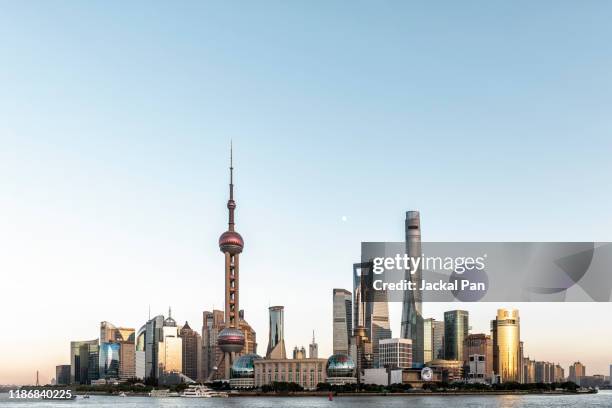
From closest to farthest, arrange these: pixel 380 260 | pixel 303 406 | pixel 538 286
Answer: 1. pixel 380 260
2. pixel 538 286
3. pixel 303 406

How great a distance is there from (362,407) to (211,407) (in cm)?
3511

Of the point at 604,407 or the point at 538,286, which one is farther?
the point at 604,407

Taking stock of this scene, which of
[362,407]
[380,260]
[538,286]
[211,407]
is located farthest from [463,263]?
[211,407]

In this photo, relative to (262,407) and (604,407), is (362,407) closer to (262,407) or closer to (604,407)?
(262,407)

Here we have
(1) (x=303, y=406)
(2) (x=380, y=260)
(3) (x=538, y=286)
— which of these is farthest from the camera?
(1) (x=303, y=406)

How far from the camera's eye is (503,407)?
192375mm

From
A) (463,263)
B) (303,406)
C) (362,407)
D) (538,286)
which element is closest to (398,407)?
(362,407)

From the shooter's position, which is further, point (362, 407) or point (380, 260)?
point (362, 407)

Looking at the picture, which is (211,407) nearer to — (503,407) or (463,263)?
(503,407)

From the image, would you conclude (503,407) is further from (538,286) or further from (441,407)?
(538,286)

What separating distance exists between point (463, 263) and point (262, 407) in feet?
291

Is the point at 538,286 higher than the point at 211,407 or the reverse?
higher

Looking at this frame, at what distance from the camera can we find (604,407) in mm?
198875

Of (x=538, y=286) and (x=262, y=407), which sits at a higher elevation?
(x=538, y=286)
